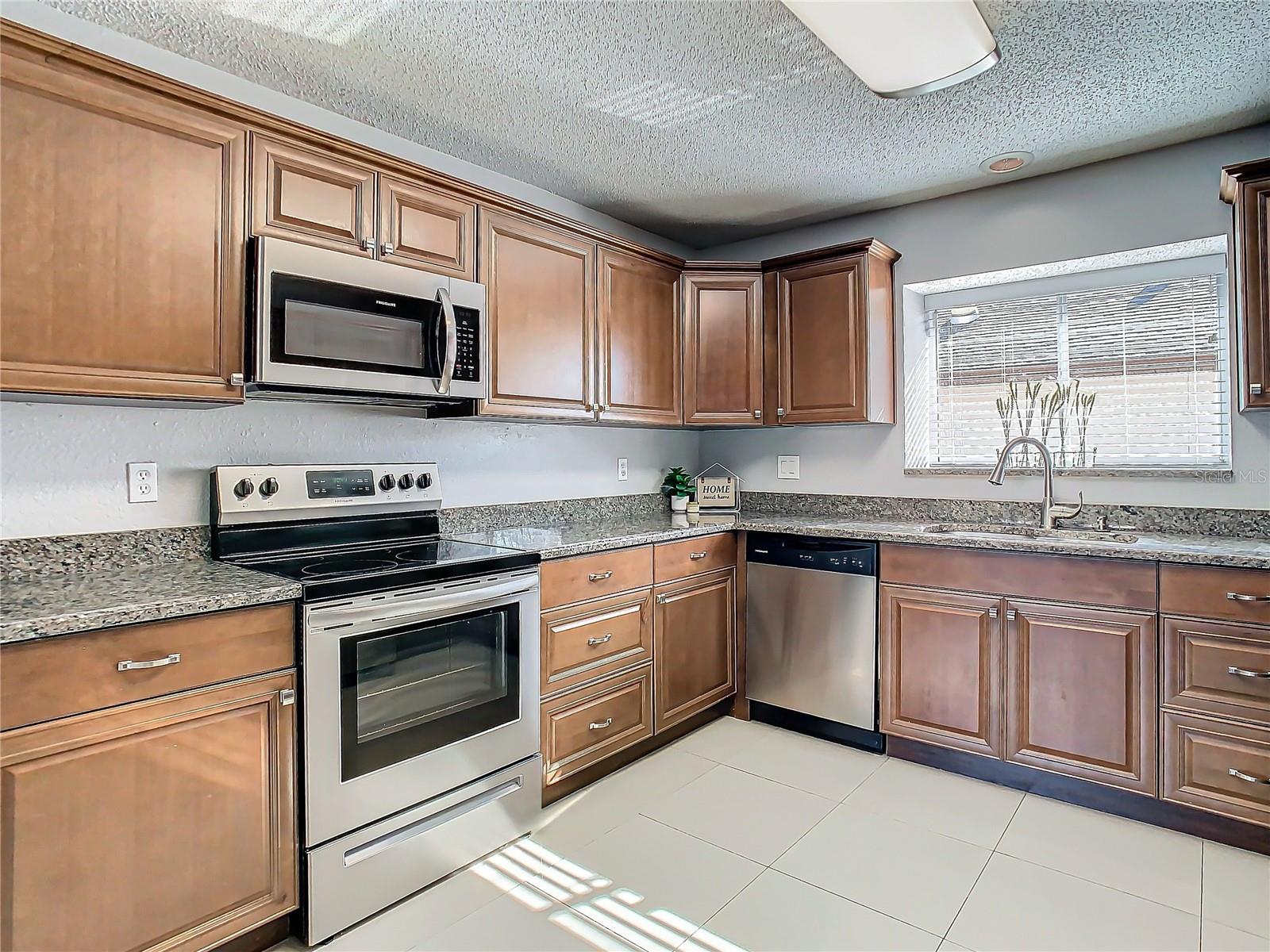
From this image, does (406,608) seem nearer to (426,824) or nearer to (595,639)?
(426,824)

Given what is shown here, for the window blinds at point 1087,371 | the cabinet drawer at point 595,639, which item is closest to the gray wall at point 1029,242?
the window blinds at point 1087,371

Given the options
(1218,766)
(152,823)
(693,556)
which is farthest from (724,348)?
(152,823)

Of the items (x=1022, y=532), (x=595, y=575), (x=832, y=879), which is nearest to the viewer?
(x=832, y=879)

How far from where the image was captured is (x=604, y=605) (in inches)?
107

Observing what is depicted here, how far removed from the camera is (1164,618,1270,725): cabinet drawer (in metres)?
2.21

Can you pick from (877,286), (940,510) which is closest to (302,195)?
(877,286)

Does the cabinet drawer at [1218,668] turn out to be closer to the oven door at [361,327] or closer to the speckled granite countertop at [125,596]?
the oven door at [361,327]

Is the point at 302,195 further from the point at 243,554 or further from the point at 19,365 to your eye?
the point at 243,554

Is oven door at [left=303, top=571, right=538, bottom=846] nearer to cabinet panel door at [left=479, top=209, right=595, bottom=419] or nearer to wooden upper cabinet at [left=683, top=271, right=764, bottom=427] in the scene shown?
cabinet panel door at [left=479, top=209, right=595, bottom=419]

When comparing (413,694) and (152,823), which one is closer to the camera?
(152,823)

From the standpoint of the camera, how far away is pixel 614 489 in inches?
145

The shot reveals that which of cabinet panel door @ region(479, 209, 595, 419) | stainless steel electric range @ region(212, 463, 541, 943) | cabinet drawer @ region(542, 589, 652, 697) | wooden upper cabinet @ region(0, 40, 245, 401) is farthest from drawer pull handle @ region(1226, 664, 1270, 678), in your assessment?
wooden upper cabinet @ region(0, 40, 245, 401)

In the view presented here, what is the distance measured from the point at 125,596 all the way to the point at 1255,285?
3.41 m

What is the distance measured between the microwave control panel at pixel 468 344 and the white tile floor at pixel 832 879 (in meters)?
1.58
